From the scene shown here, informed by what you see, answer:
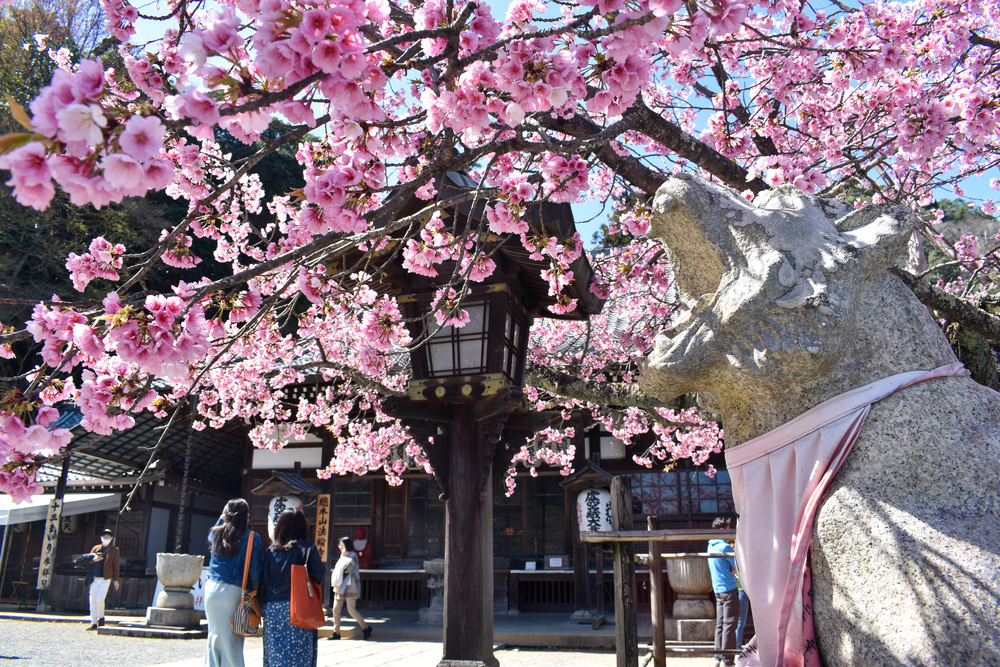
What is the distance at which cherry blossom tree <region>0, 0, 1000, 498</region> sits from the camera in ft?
5.26

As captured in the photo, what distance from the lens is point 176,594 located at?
10930 mm

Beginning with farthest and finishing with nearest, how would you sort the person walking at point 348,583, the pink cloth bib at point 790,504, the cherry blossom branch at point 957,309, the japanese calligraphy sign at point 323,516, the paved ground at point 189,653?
the japanese calligraphy sign at point 323,516
the person walking at point 348,583
the paved ground at point 189,653
the cherry blossom branch at point 957,309
the pink cloth bib at point 790,504

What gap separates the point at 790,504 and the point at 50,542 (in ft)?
53.7

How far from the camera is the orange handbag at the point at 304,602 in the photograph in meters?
4.26

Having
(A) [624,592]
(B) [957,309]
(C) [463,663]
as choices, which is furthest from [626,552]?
(B) [957,309]

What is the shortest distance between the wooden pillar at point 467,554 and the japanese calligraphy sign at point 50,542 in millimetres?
12714

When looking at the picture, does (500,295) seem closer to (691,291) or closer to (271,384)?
(691,291)

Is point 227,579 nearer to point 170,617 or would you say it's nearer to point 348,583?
point 348,583

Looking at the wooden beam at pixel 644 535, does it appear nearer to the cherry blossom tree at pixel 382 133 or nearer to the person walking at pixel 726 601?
the cherry blossom tree at pixel 382 133

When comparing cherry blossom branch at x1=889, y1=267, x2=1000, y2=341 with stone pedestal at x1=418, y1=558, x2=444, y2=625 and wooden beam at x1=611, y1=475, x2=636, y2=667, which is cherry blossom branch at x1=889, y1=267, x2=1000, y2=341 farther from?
stone pedestal at x1=418, y1=558, x2=444, y2=625

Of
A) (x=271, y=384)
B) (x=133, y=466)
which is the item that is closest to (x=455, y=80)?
(x=271, y=384)

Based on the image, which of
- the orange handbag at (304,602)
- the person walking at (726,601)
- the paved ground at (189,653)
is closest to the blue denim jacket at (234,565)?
the orange handbag at (304,602)

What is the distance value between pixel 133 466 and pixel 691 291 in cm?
1542

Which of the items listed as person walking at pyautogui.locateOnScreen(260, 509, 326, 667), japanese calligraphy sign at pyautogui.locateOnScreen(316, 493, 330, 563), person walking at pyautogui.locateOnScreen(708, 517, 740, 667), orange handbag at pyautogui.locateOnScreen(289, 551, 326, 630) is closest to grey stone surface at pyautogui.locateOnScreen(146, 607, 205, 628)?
japanese calligraphy sign at pyautogui.locateOnScreen(316, 493, 330, 563)
